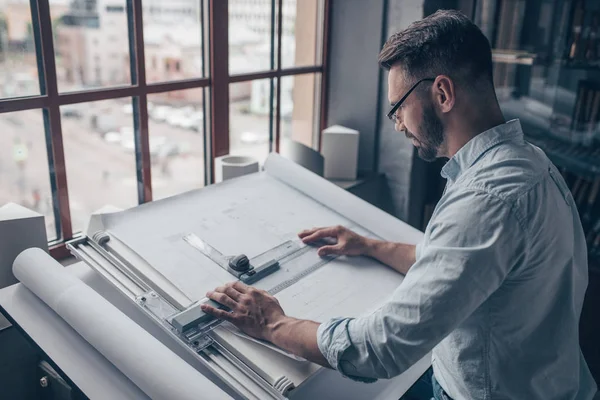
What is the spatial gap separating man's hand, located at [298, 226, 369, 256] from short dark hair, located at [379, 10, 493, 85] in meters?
0.47

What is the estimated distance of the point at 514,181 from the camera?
2.67 ft

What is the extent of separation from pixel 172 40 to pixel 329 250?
0.96 metres

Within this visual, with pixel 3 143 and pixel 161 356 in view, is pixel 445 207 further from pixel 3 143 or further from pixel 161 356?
pixel 3 143

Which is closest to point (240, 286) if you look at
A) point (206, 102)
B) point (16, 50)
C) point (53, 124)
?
point (53, 124)

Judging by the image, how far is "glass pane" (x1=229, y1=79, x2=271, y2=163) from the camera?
79.7 inches

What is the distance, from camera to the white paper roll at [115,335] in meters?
0.82

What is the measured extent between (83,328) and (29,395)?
1.35 feet

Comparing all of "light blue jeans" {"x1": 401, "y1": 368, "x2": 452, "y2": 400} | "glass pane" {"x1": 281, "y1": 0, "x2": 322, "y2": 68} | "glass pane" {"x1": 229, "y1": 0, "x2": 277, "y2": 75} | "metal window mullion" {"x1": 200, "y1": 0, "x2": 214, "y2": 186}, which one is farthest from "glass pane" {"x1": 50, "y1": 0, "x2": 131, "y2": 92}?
"light blue jeans" {"x1": 401, "y1": 368, "x2": 452, "y2": 400}

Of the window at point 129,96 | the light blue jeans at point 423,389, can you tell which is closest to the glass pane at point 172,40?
the window at point 129,96

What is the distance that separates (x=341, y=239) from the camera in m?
1.27

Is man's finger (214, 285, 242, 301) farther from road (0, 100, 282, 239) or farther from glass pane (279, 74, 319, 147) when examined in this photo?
glass pane (279, 74, 319, 147)

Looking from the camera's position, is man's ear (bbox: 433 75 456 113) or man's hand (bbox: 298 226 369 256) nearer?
man's ear (bbox: 433 75 456 113)

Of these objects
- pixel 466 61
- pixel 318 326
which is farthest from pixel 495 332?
pixel 466 61

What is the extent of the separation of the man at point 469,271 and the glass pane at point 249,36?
3.58ft
